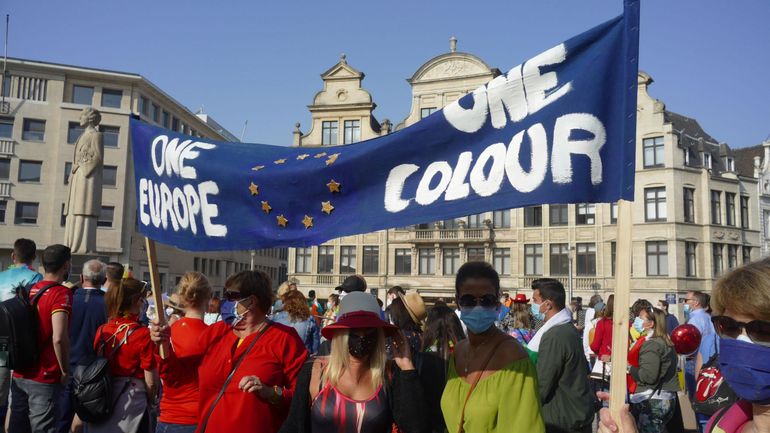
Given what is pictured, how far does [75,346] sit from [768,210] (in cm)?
4847

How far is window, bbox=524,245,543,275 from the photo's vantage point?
37.5 meters

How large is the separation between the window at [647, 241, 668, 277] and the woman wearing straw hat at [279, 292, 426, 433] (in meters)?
35.8

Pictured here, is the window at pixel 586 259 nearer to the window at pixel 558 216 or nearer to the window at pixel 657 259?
the window at pixel 558 216

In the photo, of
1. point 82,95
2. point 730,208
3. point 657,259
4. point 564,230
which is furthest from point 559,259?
point 82,95

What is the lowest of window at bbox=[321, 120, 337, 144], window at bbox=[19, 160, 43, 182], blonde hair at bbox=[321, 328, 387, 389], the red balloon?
the red balloon

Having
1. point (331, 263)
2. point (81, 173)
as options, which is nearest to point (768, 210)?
point (331, 263)

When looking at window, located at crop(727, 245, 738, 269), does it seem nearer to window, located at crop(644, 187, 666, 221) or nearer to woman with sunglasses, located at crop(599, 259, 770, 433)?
window, located at crop(644, 187, 666, 221)

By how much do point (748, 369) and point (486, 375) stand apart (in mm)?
1380

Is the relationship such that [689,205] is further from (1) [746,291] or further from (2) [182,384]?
(1) [746,291]

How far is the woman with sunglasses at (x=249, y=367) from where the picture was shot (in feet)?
13.0

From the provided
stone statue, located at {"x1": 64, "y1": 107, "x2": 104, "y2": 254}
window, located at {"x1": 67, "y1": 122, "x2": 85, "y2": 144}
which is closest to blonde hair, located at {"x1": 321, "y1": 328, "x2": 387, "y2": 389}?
stone statue, located at {"x1": 64, "y1": 107, "x2": 104, "y2": 254}

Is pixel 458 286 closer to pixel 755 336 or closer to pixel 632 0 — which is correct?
pixel 755 336

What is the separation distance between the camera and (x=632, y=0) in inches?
131

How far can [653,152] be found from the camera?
3641 cm
